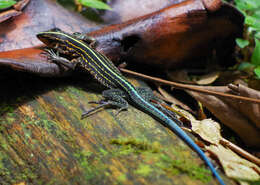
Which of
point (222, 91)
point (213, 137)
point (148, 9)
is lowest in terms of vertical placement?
point (213, 137)

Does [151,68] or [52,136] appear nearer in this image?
[52,136]

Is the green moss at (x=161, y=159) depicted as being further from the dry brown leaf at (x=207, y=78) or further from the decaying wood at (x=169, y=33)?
the dry brown leaf at (x=207, y=78)

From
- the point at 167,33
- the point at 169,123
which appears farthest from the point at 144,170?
the point at 167,33

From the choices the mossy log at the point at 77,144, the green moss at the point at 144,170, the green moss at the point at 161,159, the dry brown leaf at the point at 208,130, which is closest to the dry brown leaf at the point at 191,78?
the dry brown leaf at the point at 208,130

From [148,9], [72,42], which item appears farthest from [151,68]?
[72,42]

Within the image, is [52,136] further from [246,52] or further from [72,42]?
[246,52]

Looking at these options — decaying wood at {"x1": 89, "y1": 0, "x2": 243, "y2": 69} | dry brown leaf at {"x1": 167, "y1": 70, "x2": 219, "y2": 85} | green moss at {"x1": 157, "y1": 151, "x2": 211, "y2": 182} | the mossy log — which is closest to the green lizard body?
the mossy log
